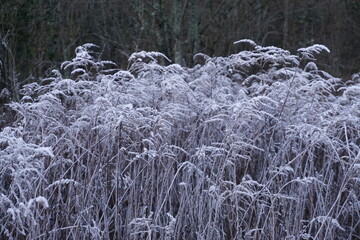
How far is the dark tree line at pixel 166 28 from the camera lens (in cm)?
669

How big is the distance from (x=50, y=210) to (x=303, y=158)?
71.3 inches

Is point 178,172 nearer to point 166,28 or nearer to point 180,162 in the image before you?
point 180,162

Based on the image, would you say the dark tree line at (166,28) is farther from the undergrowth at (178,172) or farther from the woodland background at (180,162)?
the undergrowth at (178,172)

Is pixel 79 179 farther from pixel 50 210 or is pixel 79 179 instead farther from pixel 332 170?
pixel 332 170

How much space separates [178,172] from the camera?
12.8ft

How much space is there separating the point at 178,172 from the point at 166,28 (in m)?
4.60

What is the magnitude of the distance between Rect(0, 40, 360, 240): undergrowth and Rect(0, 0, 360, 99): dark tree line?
66.8 inches

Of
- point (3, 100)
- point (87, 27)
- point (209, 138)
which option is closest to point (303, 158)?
point (209, 138)

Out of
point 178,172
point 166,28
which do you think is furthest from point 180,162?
point 166,28

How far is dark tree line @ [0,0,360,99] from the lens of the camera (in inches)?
263

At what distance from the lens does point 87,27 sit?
9602mm

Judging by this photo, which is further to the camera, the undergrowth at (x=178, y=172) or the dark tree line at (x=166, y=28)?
the dark tree line at (x=166, y=28)

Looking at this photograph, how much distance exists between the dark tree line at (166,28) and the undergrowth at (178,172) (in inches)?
66.8

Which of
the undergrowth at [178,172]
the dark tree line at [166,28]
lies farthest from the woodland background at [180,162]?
the dark tree line at [166,28]
